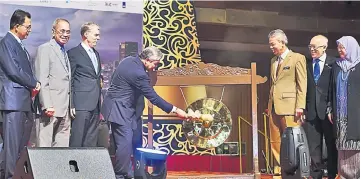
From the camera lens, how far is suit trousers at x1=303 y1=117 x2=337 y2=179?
194 inches

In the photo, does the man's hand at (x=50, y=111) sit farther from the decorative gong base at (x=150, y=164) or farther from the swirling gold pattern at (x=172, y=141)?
the swirling gold pattern at (x=172, y=141)

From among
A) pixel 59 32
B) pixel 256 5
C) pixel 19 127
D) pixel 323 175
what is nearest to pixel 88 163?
pixel 19 127

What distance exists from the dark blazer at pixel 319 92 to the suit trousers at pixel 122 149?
4.79 feet

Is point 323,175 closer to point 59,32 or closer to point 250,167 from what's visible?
point 250,167

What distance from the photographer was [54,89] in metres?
4.61

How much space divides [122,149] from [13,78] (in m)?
0.95

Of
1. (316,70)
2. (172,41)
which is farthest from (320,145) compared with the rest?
(172,41)

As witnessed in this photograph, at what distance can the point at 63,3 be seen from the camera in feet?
17.1

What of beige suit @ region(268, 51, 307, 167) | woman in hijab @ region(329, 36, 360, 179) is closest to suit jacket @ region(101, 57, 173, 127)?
beige suit @ region(268, 51, 307, 167)

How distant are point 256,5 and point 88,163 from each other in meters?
3.45

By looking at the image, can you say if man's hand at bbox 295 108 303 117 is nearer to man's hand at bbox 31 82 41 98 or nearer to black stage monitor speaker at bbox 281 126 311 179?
black stage monitor speaker at bbox 281 126 311 179

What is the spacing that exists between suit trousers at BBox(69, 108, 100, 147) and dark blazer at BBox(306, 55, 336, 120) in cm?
170

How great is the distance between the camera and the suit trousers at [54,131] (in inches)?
179

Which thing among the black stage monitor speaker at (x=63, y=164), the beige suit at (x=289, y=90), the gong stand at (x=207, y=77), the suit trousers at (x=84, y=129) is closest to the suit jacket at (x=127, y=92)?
the suit trousers at (x=84, y=129)
